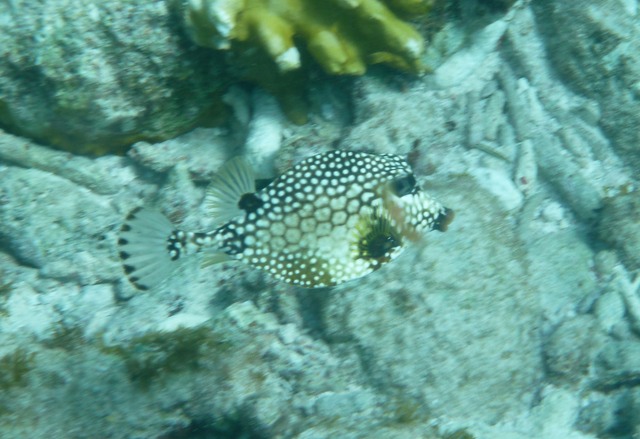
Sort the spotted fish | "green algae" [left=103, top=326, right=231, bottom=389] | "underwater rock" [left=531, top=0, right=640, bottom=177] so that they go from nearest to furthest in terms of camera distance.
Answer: the spotted fish, "green algae" [left=103, top=326, right=231, bottom=389], "underwater rock" [left=531, top=0, right=640, bottom=177]

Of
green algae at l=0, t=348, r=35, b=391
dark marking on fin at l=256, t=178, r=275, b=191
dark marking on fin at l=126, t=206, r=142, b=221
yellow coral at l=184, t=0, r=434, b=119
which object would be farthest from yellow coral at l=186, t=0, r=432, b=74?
green algae at l=0, t=348, r=35, b=391

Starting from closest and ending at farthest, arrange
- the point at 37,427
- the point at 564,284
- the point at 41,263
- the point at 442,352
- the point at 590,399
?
1. the point at 37,427
2. the point at 442,352
3. the point at 590,399
4. the point at 564,284
5. the point at 41,263

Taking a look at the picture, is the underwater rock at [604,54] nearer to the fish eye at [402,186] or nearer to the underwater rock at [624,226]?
the underwater rock at [624,226]

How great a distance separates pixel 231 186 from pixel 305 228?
1.90 feet

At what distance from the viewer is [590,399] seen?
399cm

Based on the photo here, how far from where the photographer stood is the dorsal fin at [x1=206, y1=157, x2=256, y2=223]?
11.2 feet

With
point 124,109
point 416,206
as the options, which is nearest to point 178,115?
point 124,109

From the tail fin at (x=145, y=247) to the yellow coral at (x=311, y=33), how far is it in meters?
1.35

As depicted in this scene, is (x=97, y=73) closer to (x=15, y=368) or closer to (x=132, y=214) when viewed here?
(x=132, y=214)

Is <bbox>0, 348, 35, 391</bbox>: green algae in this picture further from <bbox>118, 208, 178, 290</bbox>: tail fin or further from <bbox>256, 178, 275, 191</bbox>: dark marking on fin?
<bbox>256, 178, 275, 191</bbox>: dark marking on fin

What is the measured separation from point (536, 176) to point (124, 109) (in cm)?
351

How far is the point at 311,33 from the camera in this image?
12.6 feet

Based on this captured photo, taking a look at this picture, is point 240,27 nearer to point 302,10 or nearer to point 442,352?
point 302,10

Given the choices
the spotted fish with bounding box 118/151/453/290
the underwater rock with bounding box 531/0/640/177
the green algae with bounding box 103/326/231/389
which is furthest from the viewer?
the underwater rock with bounding box 531/0/640/177
